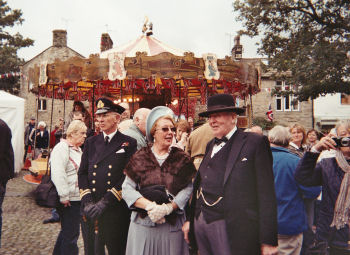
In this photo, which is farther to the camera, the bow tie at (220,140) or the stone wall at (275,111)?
the stone wall at (275,111)

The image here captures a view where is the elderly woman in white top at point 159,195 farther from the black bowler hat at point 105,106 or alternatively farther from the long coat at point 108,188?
the black bowler hat at point 105,106

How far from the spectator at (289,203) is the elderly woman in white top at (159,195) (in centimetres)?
117

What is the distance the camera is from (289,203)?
3490mm

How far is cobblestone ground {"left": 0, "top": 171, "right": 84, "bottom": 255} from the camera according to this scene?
16.2 feet

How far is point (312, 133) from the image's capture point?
7746 mm

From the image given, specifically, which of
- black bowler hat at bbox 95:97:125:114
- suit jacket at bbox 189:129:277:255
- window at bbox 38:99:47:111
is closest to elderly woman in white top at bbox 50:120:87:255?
black bowler hat at bbox 95:97:125:114

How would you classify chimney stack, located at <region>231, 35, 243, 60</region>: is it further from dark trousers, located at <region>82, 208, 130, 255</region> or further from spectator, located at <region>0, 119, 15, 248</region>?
dark trousers, located at <region>82, 208, 130, 255</region>

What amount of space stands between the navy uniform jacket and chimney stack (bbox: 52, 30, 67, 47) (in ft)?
90.6

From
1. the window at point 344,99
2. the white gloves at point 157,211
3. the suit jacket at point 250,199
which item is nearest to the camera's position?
the suit jacket at point 250,199

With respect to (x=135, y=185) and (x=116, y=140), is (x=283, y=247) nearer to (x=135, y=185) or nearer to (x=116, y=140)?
(x=135, y=185)

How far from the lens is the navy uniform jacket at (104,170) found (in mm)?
3365

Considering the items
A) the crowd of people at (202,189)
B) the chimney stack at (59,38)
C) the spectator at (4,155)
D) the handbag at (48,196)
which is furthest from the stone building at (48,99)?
the crowd of people at (202,189)

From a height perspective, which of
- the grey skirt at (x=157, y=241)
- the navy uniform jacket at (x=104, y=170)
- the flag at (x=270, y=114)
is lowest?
the grey skirt at (x=157, y=241)

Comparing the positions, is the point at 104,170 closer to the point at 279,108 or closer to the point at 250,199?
the point at 250,199
